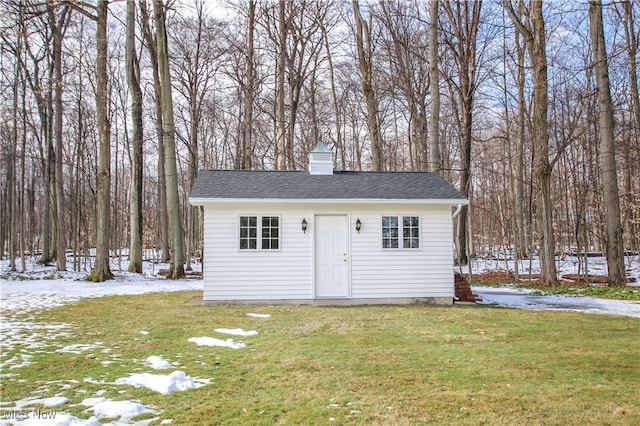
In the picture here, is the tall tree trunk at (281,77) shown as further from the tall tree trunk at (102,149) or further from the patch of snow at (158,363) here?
the patch of snow at (158,363)

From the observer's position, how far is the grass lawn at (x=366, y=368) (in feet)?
12.7

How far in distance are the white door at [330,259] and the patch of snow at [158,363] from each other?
5.53 meters

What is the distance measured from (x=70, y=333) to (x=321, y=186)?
6.13 meters

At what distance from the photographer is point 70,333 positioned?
7.14 meters

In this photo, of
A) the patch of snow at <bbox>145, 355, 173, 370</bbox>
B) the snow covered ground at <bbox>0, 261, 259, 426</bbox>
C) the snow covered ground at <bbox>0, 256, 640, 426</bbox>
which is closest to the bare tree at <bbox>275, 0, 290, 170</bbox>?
the snow covered ground at <bbox>0, 256, 640, 426</bbox>

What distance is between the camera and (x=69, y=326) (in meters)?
7.74

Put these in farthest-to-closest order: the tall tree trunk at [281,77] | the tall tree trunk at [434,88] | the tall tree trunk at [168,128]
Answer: the tall tree trunk at [281,77] < the tall tree trunk at [168,128] < the tall tree trunk at [434,88]

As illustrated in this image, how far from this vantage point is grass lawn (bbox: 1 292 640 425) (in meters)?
3.87

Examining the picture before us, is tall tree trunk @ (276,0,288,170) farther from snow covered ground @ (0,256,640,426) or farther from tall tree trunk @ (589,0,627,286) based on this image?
tall tree trunk @ (589,0,627,286)

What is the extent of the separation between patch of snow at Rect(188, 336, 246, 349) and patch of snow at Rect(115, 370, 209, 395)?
1.56 m

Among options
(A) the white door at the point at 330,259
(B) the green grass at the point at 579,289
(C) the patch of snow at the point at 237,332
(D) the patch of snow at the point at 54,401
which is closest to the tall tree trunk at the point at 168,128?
(A) the white door at the point at 330,259

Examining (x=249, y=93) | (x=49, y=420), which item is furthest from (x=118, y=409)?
(x=249, y=93)

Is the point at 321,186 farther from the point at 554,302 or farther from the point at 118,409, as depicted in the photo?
the point at 118,409

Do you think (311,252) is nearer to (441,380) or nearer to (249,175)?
(249,175)
